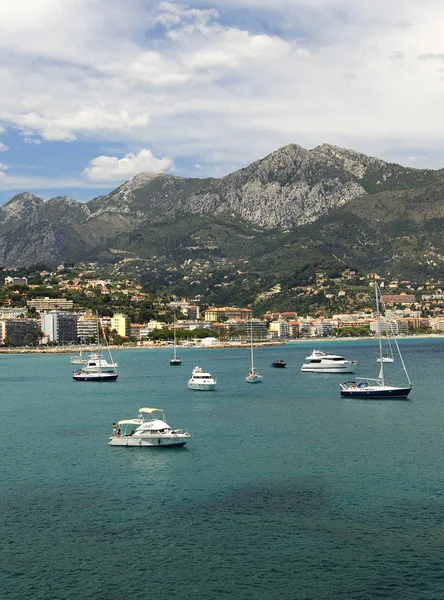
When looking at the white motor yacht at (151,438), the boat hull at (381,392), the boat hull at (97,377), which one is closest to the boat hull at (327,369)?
the boat hull at (97,377)

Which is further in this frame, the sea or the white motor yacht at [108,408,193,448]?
the white motor yacht at [108,408,193,448]

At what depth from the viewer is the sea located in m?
23.9

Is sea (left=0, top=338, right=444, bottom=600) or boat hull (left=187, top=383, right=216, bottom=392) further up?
boat hull (left=187, top=383, right=216, bottom=392)

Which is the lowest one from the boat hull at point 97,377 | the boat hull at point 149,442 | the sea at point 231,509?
the sea at point 231,509

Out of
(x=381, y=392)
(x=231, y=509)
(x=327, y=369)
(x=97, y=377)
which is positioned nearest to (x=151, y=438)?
(x=231, y=509)

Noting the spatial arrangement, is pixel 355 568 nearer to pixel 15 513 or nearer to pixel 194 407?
pixel 15 513

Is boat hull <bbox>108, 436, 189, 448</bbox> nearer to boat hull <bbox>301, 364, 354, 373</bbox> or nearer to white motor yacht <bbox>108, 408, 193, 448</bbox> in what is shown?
white motor yacht <bbox>108, 408, 193, 448</bbox>

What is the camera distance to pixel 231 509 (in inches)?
1221

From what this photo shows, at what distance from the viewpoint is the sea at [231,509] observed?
78.5ft

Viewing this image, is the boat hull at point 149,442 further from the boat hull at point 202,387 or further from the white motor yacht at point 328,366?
the white motor yacht at point 328,366

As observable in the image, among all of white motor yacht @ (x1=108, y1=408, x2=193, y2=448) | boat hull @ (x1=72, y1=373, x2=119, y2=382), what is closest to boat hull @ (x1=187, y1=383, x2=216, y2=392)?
boat hull @ (x1=72, y1=373, x2=119, y2=382)

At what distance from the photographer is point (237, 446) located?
45375 mm

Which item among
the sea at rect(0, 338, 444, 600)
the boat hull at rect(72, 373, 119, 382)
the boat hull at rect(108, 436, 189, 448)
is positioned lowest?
the sea at rect(0, 338, 444, 600)

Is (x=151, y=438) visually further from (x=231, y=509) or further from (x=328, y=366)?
(x=328, y=366)
